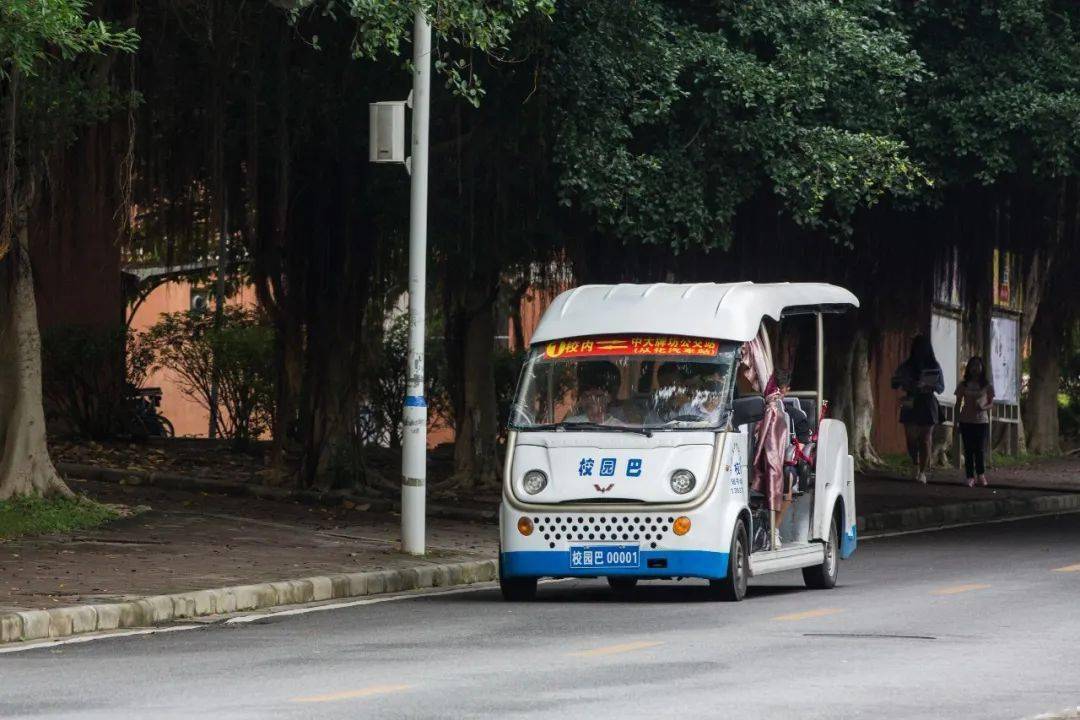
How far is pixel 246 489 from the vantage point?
78.4ft

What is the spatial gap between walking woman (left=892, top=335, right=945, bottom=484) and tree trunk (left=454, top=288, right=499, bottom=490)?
7253 mm

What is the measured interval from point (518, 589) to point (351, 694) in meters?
5.62

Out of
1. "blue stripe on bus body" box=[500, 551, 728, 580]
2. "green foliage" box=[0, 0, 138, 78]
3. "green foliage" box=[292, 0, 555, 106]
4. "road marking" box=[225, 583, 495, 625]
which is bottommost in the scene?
"road marking" box=[225, 583, 495, 625]

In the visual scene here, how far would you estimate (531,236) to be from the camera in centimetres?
2398

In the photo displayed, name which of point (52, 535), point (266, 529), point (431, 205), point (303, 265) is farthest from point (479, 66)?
point (52, 535)

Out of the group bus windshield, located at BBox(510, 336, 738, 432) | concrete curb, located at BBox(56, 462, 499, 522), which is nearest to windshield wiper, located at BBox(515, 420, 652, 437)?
bus windshield, located at BBox(510, 336, 738, 432)

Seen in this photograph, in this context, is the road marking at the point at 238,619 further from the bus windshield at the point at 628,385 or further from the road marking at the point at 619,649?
the road marking at the point at 619,649

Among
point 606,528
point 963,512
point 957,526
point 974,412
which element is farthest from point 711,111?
point 974,412

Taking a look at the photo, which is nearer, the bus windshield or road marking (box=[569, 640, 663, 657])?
road marking (box=[569, 640, 663, 657])

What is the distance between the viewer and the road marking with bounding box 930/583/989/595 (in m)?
15.8

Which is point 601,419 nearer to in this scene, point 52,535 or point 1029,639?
point 1029,639

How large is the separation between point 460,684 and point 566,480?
4.86 m

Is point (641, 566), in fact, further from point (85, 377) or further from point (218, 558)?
point (85, 377)

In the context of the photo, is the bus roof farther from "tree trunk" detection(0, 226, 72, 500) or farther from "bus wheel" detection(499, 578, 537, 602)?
"tree trunk" detection(0, 226, 72, 500)
